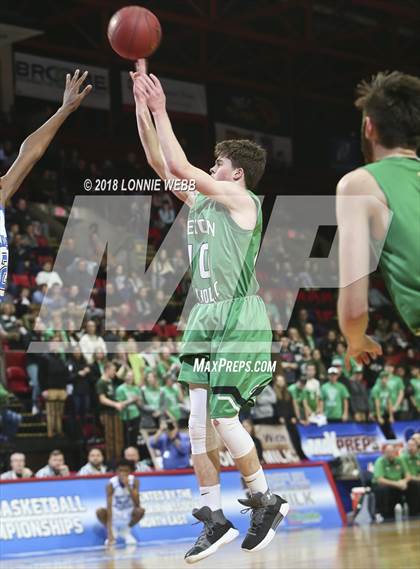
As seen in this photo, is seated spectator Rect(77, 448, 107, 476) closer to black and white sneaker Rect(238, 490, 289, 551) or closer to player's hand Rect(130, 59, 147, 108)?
black and white sneaker Rect(238, 490, 289, 551)

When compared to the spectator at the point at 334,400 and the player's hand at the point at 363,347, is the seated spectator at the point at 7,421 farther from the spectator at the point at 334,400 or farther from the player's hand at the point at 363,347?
the player's hand at the point at 363,347

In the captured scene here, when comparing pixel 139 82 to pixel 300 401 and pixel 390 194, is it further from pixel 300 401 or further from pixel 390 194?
pixel 300 401

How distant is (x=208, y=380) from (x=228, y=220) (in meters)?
1.14

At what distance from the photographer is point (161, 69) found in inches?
1112

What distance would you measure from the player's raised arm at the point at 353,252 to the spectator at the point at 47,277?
1327cm

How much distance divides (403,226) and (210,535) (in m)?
2.97

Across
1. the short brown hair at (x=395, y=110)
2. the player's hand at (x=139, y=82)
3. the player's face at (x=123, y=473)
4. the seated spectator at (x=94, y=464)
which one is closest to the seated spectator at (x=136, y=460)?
the seated spectator at (x=94, y=464)

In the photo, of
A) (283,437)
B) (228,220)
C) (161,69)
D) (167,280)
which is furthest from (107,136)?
(228,220)

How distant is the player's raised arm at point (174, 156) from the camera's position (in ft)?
20.7

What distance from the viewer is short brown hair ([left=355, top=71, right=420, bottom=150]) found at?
460 centimetres

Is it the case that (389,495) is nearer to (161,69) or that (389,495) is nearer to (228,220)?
(228,220)

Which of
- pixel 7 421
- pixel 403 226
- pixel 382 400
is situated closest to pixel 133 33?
pixel 403 226

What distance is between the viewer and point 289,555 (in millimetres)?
10789

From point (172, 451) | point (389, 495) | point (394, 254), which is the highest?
point (394, 254)
